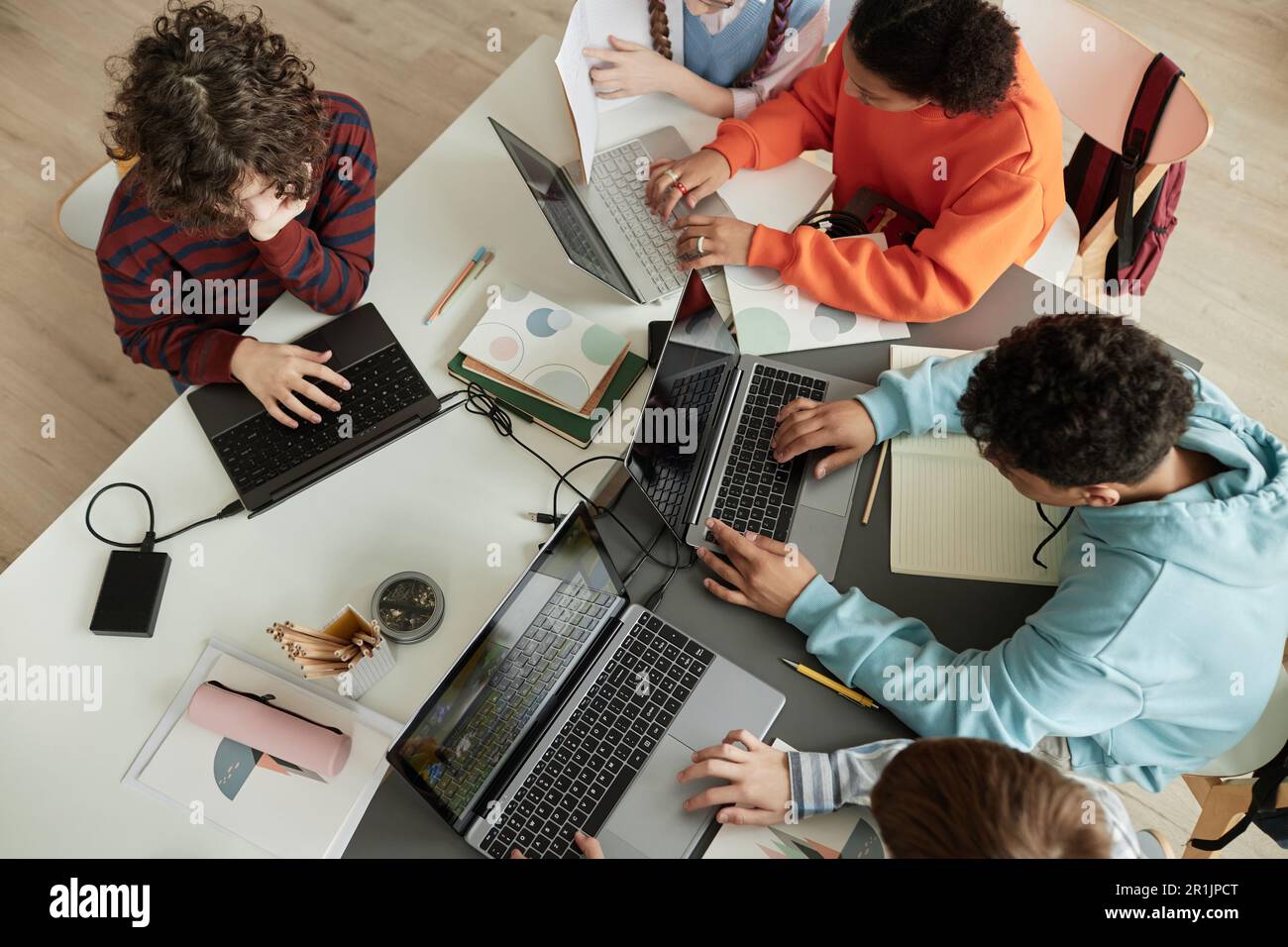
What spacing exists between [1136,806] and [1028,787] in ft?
3.66

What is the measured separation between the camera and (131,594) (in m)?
1.28

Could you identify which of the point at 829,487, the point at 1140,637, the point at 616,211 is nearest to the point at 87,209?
the point at 616,211

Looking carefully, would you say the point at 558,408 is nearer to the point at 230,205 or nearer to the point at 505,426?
the point at 505,426

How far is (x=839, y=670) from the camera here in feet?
3.93

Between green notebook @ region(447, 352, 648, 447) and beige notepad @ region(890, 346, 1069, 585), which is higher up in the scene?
green notebook @ region(447, 352, 648, 447)

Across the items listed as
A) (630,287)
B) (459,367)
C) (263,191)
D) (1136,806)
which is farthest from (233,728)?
(1136,806)

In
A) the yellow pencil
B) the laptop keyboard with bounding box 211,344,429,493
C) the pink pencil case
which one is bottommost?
the pink pencil case

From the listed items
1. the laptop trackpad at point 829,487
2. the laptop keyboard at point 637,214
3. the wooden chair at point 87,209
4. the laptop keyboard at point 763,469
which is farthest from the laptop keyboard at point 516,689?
the wooden chair at point 87,209

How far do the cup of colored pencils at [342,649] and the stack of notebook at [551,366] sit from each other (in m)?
0.41

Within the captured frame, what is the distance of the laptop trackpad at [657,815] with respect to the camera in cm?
113

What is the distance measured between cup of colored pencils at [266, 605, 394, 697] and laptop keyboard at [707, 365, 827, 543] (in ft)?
1.58

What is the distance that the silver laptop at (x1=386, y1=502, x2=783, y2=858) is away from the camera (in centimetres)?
109

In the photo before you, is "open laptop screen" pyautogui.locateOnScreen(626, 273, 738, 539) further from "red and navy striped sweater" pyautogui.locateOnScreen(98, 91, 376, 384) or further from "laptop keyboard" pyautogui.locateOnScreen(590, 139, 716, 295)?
"red and navy striped sweater" pyautogui.locateOnScreen(98, 91, 376, 384)

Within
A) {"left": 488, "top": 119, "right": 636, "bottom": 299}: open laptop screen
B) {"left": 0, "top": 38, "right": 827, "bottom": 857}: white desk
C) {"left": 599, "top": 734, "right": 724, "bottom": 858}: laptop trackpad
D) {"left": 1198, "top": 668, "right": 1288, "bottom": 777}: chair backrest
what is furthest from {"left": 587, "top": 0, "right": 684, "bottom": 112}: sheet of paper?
{"left": 1198, "top": 668, "right": 1288, "bottom": 777}: chair backrest
